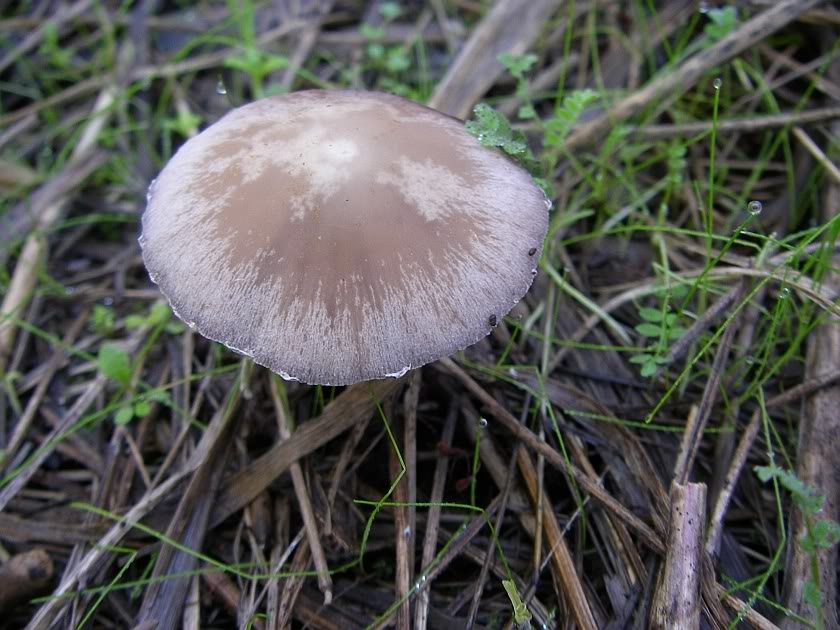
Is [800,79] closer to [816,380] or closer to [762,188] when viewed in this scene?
[762,188]

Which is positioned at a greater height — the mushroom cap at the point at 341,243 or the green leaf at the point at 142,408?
the mushroom cap at the point at 341,243

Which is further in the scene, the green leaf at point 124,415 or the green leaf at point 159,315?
the green leaf at point 159,315

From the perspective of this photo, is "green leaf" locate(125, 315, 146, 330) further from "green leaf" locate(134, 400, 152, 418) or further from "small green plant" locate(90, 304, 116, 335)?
"green leaf" locate(134, 400, 152, 418)

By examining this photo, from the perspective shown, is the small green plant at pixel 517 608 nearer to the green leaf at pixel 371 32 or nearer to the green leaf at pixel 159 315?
the green leaf at pixel 159 315

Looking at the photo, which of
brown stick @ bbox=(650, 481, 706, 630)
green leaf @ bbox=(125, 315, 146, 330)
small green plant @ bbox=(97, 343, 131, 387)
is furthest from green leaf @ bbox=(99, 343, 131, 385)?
brown stick @ bbox=(650, 481, 706, 630)

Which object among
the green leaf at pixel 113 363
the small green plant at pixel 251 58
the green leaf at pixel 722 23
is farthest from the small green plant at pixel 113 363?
the green leaf at pixel 722 23

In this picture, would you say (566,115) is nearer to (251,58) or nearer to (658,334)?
(658,334)

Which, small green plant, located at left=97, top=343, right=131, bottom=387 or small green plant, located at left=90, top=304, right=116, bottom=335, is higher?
small green plant, located at left=97, top=343, right=131, bottom=387
